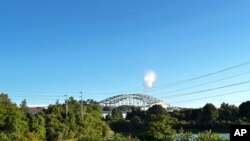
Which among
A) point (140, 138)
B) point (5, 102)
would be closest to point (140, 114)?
point (5, 102)

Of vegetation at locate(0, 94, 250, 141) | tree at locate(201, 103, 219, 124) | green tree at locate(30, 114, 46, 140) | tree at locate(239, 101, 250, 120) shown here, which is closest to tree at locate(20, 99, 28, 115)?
vegetation at locate(0, 94, 250, 141)

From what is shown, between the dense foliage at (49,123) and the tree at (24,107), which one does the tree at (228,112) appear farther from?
the tree at (24,107)

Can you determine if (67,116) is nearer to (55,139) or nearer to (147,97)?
(55,139)

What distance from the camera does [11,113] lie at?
39.8 m

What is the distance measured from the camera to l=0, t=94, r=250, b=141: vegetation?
108 feet

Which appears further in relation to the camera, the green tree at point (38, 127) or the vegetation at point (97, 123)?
the green tree at point (38, 127)

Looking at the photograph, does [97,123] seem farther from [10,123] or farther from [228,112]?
[10,123]

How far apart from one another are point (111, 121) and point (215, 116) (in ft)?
97.7

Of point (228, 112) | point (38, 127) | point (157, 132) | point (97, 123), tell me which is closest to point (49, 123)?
point (38, 127)

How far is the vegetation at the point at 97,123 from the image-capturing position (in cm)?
3291

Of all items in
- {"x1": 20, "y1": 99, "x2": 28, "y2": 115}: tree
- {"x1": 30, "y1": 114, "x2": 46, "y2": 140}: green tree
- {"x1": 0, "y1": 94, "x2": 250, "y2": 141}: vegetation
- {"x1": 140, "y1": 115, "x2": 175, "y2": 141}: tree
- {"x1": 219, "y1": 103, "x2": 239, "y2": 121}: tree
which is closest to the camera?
{"x1": 140, "y1": 115, "x2": 175, "y2": 141}: tree

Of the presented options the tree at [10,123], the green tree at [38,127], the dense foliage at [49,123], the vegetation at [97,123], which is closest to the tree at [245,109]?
the vegetation at [97,123]

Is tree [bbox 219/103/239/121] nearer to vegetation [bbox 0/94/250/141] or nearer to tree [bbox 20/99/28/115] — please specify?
vegetation [bbox 0/94/250/141]

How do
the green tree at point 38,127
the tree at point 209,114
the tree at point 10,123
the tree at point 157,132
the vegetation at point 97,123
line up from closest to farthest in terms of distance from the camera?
the tree at point 157,132 < the vegetation at point 97,123 < the tree at point 10,123 < the green tree at point 38,127 < the tree at point 209,114
